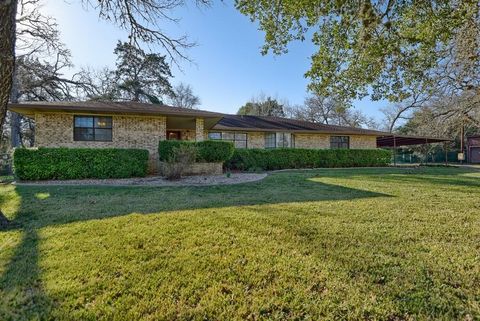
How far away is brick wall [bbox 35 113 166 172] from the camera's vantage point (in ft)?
39.9

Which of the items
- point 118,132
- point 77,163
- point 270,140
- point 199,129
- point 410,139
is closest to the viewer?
point 77,163

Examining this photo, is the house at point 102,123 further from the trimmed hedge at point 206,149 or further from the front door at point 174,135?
the front door at point 174,135

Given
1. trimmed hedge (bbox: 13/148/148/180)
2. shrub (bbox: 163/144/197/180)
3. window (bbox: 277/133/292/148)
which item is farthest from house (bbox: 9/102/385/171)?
window (bbox: 277/133/292/148)

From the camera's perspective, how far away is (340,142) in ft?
71.1

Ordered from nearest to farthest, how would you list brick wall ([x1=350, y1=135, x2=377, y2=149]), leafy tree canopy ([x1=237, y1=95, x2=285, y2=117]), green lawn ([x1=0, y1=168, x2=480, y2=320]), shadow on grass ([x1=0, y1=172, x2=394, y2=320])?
green lawn ([x1=0, y1=168, x2=480, y2=320]) → shadow on grass ([x1=0, y1=172, x2=394, y2=320]) → brick wall ([x1=350, y1=135, x2=377, y2=149]) → leafy tree canopy ([x1=237, y1=95, x2=285, y2=117])

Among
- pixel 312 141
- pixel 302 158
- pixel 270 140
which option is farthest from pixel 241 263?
pixel 312 141

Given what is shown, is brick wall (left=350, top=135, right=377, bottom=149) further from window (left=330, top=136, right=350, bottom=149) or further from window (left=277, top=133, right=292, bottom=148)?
window (left=277, top=133, right=292, bottom=148)

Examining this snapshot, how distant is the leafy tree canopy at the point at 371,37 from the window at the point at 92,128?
961 centimetres

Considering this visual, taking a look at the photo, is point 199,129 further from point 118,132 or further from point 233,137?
point 233,137

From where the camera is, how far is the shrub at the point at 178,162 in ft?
34.1

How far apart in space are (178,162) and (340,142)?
52.1 feet

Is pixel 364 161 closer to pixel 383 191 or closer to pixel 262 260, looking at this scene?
pixel 383 191

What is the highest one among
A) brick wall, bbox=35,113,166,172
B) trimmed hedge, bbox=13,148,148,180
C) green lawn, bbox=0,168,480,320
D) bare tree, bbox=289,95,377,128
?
bare tree, bbox=289,95,377,128

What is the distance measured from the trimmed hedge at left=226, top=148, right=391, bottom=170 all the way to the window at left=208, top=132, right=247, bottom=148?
Result: 312 centimetres
